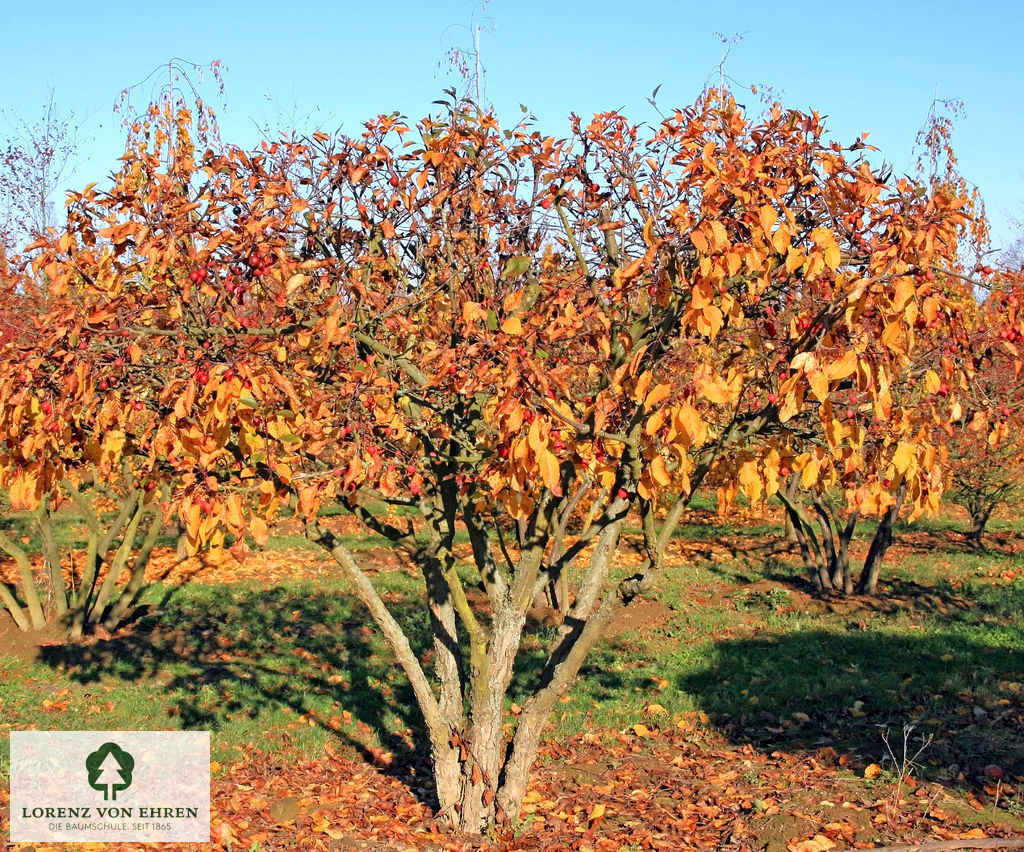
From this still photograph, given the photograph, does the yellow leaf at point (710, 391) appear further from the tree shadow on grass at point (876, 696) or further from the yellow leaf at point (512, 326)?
the tree shadow on grass at point (876, 696)

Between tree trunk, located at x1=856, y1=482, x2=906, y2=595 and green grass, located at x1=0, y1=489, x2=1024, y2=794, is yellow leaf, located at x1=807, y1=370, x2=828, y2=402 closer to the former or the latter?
green grass, located at x1=0, y1=489, x2=1024, y2=794

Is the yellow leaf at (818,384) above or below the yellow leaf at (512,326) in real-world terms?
below

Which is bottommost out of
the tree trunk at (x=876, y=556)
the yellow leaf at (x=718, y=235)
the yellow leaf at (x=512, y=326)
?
the tree trunk at (x=876, y=556)

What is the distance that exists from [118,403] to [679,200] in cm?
284

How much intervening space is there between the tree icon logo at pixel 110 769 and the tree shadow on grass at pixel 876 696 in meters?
4.13

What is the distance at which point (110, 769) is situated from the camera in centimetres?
572

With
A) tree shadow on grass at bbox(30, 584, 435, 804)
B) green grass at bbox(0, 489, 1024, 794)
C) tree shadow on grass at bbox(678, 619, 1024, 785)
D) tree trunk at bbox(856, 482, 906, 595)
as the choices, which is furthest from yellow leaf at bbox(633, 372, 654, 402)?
tree trunk at bbox(856, 482, 906, 595)

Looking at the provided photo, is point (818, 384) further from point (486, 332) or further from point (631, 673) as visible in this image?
point (631, 673)

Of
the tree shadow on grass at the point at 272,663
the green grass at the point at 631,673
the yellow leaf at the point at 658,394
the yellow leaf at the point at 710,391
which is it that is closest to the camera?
the yellow leaf at the point at 710,391

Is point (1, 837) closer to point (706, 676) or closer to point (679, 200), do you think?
point (679, 200)
